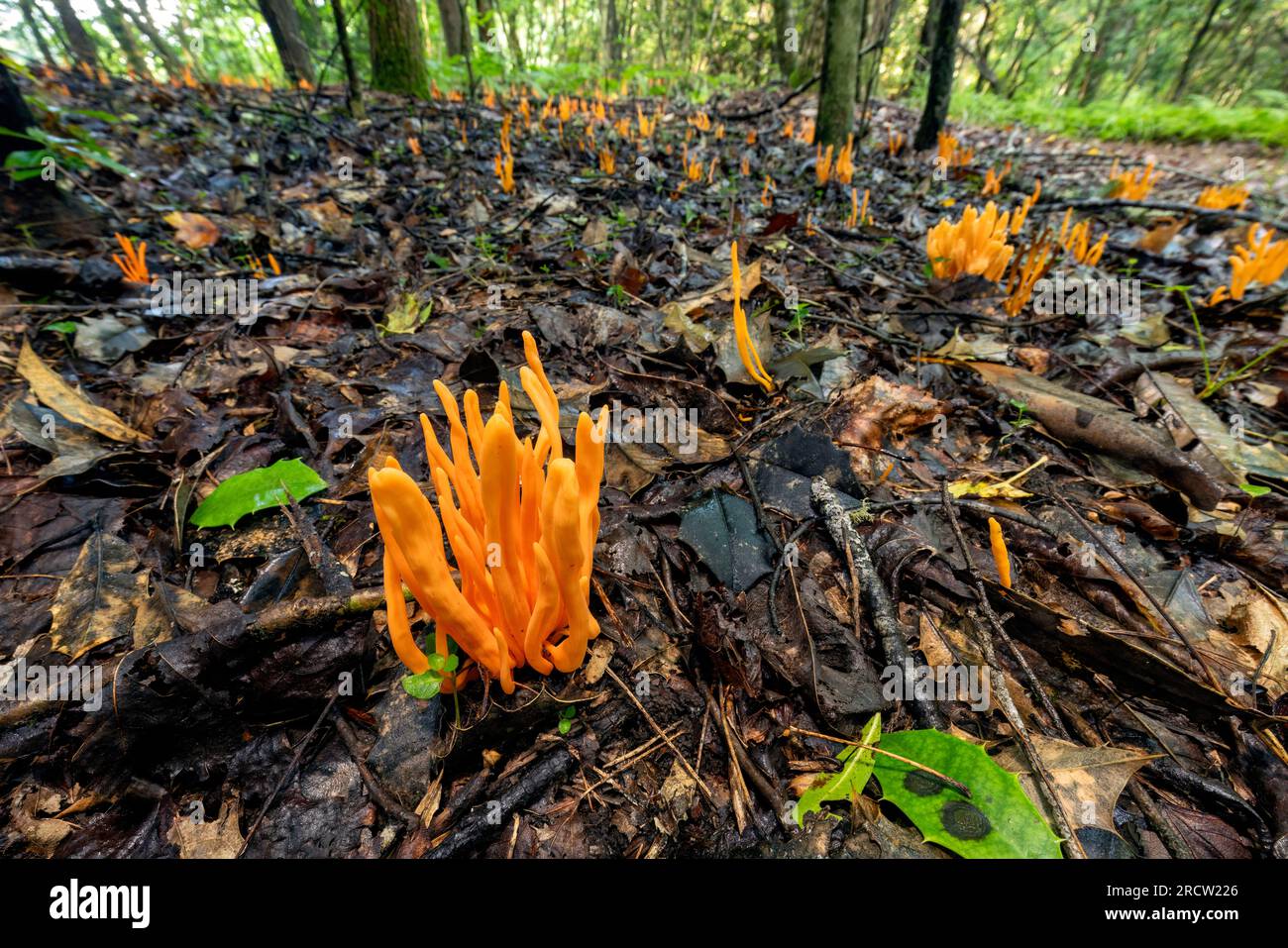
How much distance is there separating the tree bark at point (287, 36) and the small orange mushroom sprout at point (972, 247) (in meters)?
Result: 7.75

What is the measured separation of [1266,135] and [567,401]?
12.9m

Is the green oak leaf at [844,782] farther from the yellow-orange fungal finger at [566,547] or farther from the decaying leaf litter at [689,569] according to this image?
the yellow-orange fungal finger at [566,547]

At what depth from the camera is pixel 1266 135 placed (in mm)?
8516

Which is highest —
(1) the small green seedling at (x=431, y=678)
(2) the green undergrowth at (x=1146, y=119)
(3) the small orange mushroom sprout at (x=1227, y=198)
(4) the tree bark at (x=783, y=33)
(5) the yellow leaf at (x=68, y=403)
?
(4) the tree bark at (x=783, y=33)

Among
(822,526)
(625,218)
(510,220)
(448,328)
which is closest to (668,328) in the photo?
(448,328)

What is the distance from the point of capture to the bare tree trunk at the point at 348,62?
4.70 metres

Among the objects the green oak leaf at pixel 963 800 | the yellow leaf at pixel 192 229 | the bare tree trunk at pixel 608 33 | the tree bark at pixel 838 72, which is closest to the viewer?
the green oak leaf at pixel 963 800

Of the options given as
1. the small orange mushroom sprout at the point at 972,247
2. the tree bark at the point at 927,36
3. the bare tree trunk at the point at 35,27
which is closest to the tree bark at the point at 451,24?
the bare tree trunk at the point at 35,27

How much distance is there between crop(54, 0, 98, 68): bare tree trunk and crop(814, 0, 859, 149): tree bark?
1661 cm

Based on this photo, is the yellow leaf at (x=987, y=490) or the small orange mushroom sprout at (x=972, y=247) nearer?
the yellow leaf at (x=987, y=490)

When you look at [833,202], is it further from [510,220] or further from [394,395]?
[394,395]

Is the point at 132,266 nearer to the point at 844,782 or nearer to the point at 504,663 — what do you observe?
the point at 504,663

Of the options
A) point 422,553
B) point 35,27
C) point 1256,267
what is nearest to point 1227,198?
point 1256,267

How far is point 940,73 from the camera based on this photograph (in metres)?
6.09
